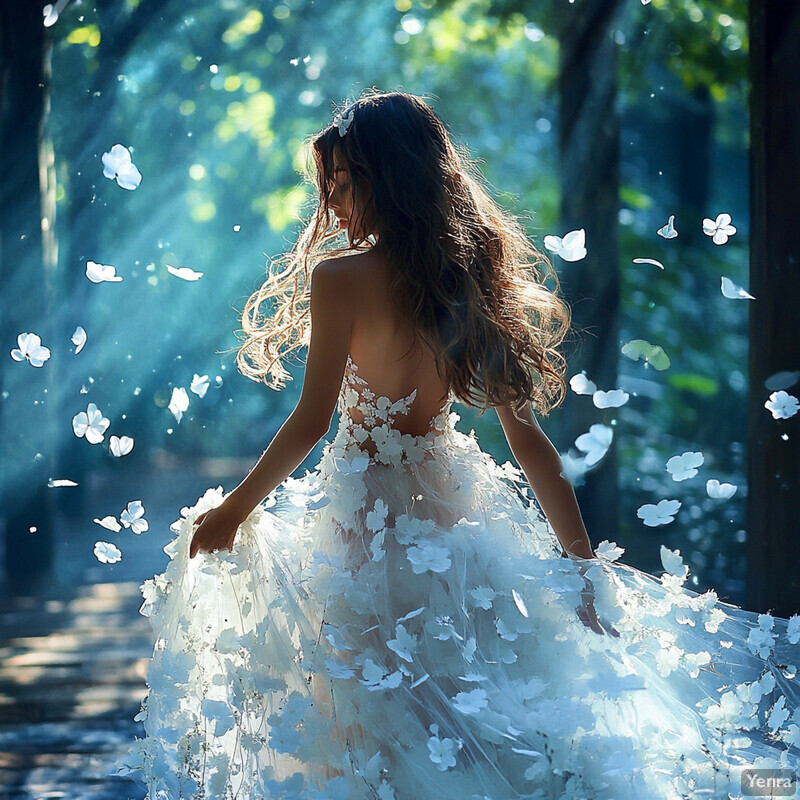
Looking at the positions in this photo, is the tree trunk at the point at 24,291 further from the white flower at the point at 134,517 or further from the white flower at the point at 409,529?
the white flower at the point at 409,529

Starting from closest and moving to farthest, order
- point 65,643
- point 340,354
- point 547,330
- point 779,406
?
point 340,354, point 547,330, point 779,406, point 65,643

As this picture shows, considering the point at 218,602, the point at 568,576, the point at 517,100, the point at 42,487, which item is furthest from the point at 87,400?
the point at 568,576

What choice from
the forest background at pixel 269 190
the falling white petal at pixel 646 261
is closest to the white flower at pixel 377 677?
the falling white petal at pixel 646 261

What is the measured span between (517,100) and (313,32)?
1.09m

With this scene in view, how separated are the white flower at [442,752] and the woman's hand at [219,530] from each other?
0.37 m

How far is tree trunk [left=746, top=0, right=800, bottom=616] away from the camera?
2.26 m

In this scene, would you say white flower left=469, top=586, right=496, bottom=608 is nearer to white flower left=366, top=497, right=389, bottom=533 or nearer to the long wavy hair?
white flower left=366, top=497, right=389, bottom=533

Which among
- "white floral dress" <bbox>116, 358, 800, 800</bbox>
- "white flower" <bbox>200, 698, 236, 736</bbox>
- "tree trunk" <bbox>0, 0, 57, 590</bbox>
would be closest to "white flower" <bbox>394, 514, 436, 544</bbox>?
"white floral dress" <bbox>116, 358, 800, 800</bbox>

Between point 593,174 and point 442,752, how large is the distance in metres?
1.96

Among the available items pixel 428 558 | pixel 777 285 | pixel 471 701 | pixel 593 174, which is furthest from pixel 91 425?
pixel 777 285

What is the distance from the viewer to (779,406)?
1.96 metres

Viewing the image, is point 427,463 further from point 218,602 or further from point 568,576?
point 218,602

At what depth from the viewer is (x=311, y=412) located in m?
1.16

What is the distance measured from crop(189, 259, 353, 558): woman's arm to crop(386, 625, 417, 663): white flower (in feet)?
0.83
